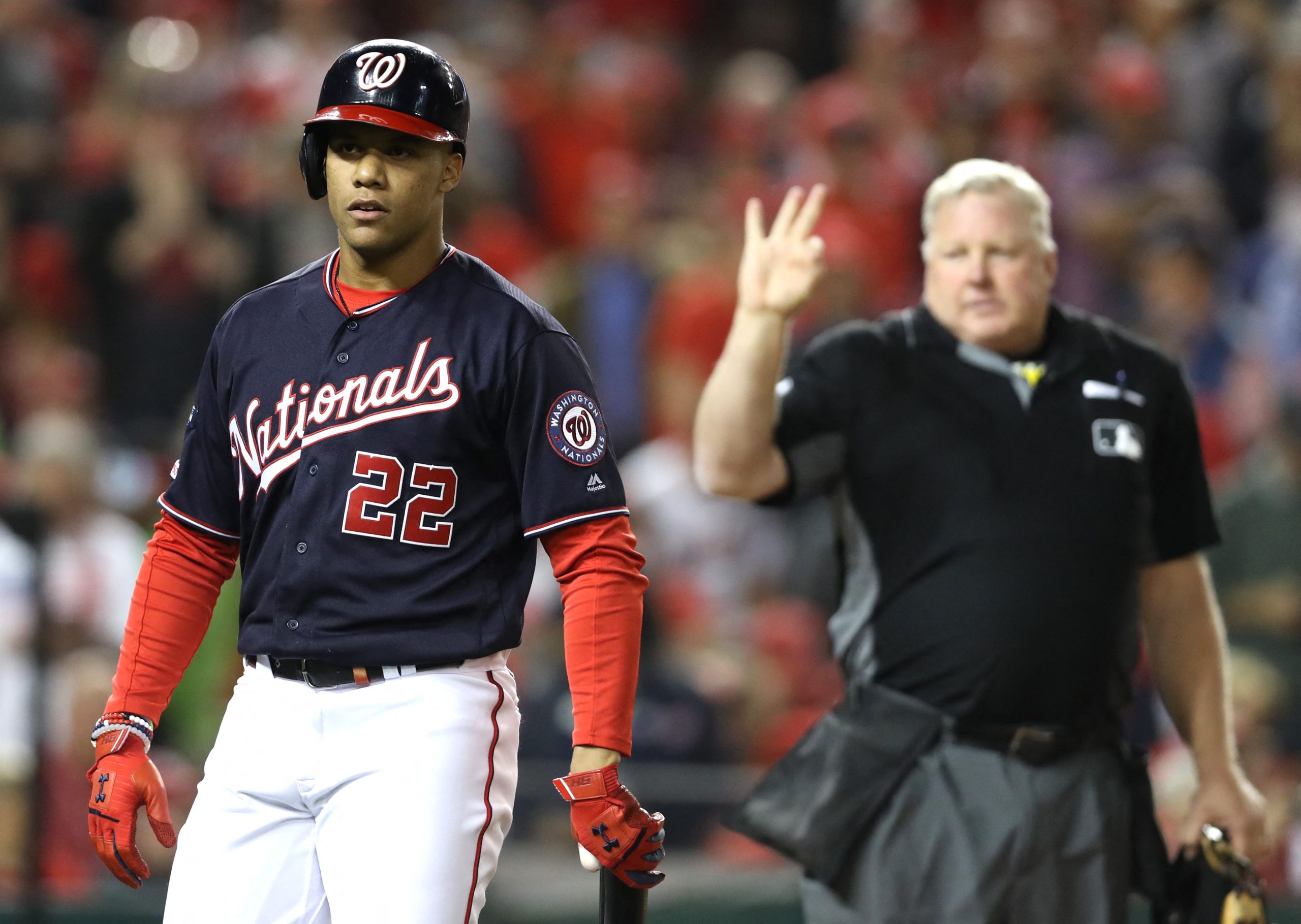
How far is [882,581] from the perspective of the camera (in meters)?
3.64

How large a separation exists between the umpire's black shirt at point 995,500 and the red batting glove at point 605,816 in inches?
38.6

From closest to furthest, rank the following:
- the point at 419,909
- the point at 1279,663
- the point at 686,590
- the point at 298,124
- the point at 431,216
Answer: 1. the point at 419,909
2. the point at 431,216
3. the point at 1279,663
4. the point at 686,590
5. the point at 298,124

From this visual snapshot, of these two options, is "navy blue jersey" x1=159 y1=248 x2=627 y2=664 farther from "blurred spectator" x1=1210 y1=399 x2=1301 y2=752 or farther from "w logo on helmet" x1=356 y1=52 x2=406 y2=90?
"blurred spectator" x1=1210 y1=399 x2=1301 y2=752

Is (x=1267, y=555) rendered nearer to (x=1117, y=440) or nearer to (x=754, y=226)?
(x=1117, y=440)

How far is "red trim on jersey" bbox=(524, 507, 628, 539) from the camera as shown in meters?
2.85

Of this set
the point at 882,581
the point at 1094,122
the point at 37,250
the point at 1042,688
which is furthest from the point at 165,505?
the point at 1094,122

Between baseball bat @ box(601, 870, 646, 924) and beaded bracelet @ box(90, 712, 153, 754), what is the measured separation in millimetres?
811

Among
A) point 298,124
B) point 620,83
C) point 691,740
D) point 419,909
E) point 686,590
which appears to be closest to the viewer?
point 419,909

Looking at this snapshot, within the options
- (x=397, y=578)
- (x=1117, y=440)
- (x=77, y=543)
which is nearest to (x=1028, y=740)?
(x=1117, y=440)

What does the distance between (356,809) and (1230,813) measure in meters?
1.88

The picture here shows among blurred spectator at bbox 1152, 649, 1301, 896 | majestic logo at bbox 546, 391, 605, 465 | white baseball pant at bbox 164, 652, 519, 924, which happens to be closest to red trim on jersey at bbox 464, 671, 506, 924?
white baseball pant at bbox 164, 652, 519, 924

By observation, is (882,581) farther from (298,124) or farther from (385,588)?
(298,124)

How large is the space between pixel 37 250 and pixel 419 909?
535cm

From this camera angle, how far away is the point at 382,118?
111 inches
